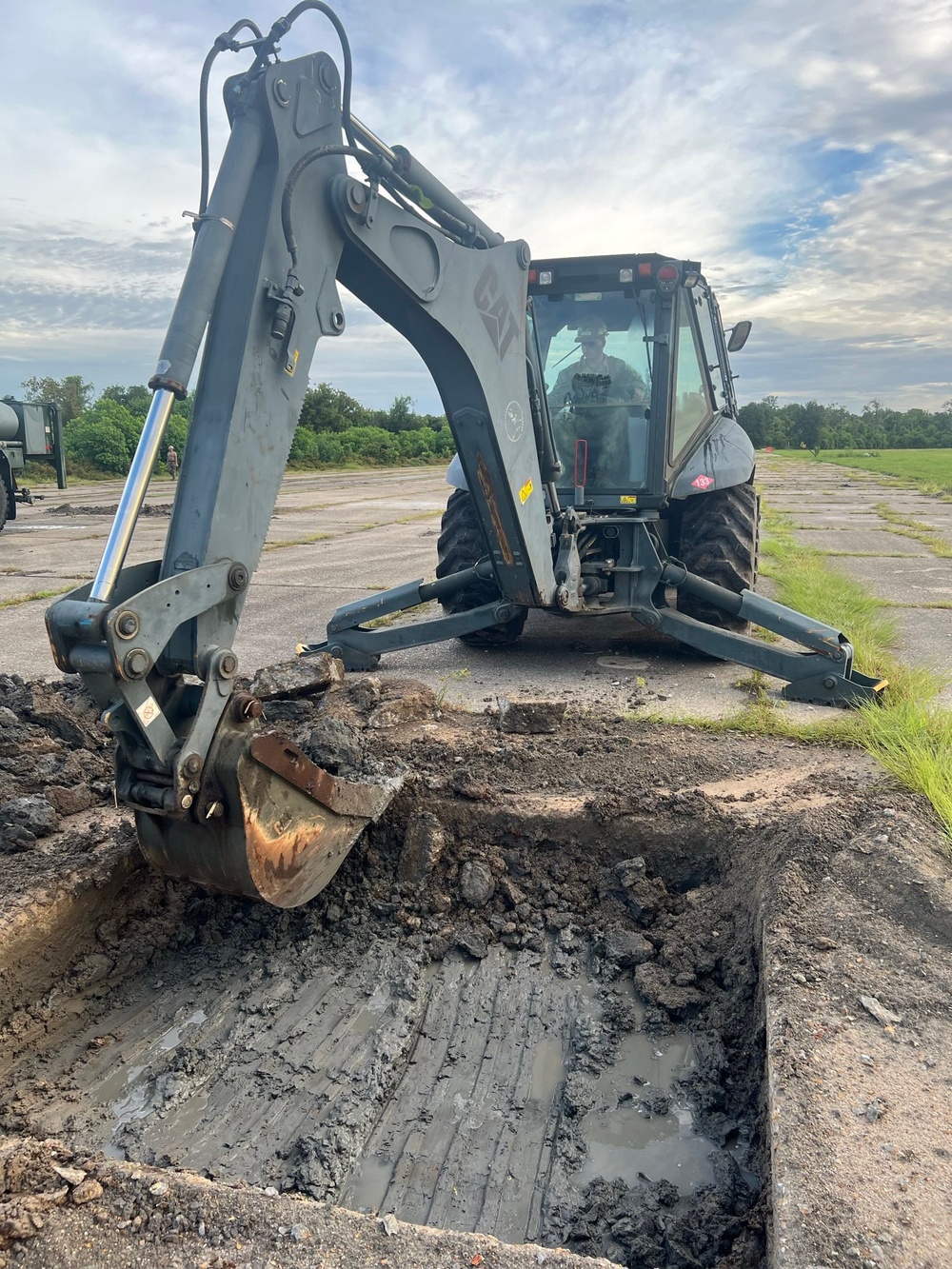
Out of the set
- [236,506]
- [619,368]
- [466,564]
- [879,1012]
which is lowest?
[879,1012]

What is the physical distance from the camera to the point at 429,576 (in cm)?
1036

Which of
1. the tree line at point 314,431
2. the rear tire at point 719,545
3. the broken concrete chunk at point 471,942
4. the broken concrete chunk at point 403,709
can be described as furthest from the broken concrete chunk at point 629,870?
the tree line at point 314,431

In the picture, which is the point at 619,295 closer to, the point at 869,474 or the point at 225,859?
the point at 225,859

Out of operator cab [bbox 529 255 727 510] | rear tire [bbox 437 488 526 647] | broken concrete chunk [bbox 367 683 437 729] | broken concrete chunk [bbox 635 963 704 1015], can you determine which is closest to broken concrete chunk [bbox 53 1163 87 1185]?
broken concrete chunk [bbox 635 963 704 1015]

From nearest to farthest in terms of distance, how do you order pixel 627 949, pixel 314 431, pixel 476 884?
pixel 627 949, pixel 476 884, pixel 314 431

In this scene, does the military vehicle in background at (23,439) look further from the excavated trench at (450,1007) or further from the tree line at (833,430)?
the tree line at (833,430)

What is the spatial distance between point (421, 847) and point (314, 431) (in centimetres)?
4566

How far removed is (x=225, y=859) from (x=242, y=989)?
Result: 0.65 meters

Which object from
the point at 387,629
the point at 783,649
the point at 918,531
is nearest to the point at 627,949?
the point at 783,649

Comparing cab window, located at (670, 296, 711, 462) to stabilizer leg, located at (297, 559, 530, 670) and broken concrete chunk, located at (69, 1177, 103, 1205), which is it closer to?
stabilizer leg, located at (297, 559, 530, 670)

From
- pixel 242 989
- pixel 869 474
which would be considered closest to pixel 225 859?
pixel 242 989

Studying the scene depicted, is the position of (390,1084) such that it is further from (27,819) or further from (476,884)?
(27,819)

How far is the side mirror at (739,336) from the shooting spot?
23.3 feet

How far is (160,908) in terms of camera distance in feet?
11.0
